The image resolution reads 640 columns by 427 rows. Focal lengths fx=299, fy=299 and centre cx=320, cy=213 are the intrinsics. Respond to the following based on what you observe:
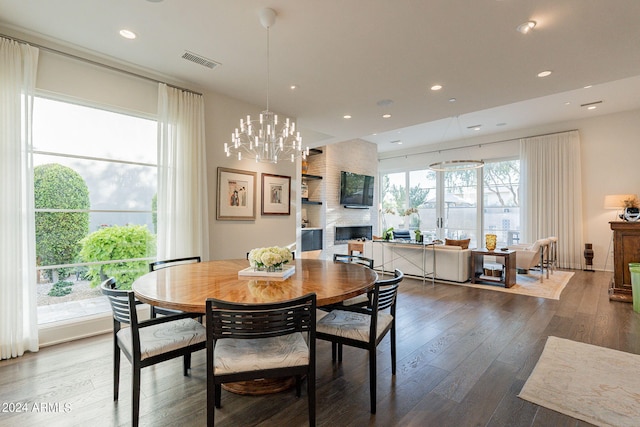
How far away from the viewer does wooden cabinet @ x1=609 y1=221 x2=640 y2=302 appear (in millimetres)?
4281

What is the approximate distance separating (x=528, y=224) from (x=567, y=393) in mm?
6614

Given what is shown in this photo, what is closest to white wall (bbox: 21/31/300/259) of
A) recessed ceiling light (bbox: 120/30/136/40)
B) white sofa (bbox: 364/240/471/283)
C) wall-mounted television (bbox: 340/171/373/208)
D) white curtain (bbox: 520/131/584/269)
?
recessed ceiling light (bbox: 120/30/136/40)

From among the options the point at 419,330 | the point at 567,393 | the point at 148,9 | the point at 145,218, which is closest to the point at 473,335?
the point at 419,330

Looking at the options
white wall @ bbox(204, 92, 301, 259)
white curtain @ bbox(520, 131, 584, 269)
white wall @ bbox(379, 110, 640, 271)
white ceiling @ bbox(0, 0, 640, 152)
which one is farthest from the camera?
white curtain @ bbox(520, 131, 584, 269)

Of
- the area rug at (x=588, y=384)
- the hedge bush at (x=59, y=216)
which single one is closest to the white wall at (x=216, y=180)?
the hedge bush at (x=59, y=216)

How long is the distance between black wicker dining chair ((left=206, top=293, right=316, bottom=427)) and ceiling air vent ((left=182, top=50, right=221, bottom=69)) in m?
2.78

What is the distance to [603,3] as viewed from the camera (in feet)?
7.60

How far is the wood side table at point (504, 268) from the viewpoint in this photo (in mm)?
5281

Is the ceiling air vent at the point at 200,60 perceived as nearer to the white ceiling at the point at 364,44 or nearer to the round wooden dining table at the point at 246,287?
the white ceiling at the point at 364,44

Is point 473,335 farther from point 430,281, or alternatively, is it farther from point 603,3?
point 603,3

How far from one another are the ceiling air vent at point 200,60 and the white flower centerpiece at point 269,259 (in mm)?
2258

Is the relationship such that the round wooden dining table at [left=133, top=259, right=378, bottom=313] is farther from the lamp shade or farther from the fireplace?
the lamp shade

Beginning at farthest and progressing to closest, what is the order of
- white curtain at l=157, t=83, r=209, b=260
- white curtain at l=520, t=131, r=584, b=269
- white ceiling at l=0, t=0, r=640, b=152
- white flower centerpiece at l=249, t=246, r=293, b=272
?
white curtain at l=520, t=131, r=584, b=269 → white curtain at l=157, t=83, r=209, b=260 → white ceiling at l=0, t=0, r=640, b=152 → white flower centerpiece at l=249, t=246, r=293, b=272

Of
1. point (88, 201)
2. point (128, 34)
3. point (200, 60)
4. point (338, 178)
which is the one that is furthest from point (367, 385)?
point (338, 178)
